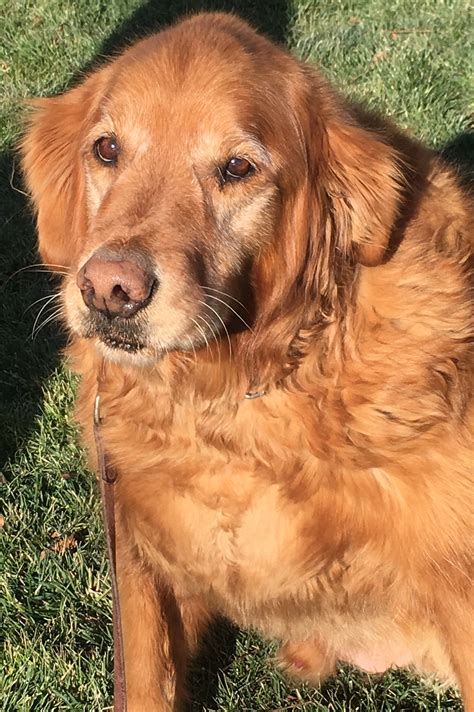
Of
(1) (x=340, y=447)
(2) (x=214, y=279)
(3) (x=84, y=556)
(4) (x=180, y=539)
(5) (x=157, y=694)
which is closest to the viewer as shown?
(2) (x=214, y=279)

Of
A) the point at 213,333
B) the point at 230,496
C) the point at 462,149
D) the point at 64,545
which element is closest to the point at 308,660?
the point at 230,496

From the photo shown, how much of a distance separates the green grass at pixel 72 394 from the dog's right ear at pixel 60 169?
1.35m

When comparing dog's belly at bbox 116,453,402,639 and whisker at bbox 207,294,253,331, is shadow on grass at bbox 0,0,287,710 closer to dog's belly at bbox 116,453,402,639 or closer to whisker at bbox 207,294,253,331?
dog's belly at bbox 116,453,402,639

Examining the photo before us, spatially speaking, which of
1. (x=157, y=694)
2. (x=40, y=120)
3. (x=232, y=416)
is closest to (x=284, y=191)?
(x=232, y=416)

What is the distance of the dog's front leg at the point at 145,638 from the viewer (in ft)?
10.3

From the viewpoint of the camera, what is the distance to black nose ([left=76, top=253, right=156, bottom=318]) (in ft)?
7.33

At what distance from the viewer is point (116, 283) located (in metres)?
2.25

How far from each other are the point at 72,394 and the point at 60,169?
176 cm

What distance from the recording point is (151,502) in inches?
114

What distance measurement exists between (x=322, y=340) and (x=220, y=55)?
90 cm

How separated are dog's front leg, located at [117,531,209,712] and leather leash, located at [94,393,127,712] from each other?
0.18m

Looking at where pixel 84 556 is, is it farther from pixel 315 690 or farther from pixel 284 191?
pixel 284 191

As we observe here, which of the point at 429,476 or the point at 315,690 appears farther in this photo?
the point at 315,690

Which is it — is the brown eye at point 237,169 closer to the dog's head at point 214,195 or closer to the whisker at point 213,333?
the dog's head at point 214,195
